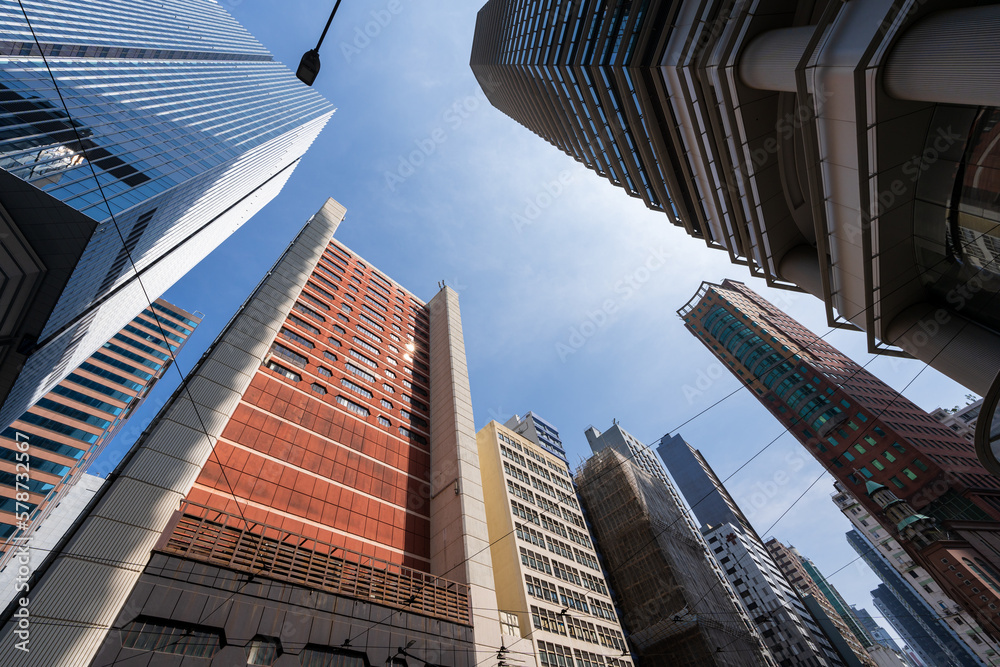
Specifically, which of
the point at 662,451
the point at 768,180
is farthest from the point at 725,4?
the point at 662,451

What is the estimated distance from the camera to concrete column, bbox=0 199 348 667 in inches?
550

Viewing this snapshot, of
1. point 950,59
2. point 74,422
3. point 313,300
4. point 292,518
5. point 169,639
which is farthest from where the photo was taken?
point 74,422

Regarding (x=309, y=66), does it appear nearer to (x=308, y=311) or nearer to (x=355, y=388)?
(x=355, y=388)

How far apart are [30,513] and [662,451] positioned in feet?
497

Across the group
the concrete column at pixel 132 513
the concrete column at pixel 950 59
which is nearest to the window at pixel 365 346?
the concrete column at pixel 132 513

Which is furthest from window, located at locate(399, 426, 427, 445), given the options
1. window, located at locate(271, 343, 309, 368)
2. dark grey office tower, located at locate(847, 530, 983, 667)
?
dark grey office tower, located at locate(847, 530, 983, 667)

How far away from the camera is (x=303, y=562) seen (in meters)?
21.2

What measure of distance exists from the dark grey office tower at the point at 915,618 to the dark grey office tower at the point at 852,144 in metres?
145

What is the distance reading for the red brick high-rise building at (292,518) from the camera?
1628 centimetres

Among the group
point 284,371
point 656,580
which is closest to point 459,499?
point 284,371

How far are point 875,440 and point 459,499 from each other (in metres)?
73.4

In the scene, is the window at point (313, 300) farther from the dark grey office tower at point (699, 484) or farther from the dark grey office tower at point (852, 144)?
the dark grey office tower at point (699, 484)

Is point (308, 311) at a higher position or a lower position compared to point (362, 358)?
higher

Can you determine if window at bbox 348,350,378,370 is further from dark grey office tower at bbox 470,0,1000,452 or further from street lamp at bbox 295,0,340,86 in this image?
street lamp at bbox 295,0,340,86
